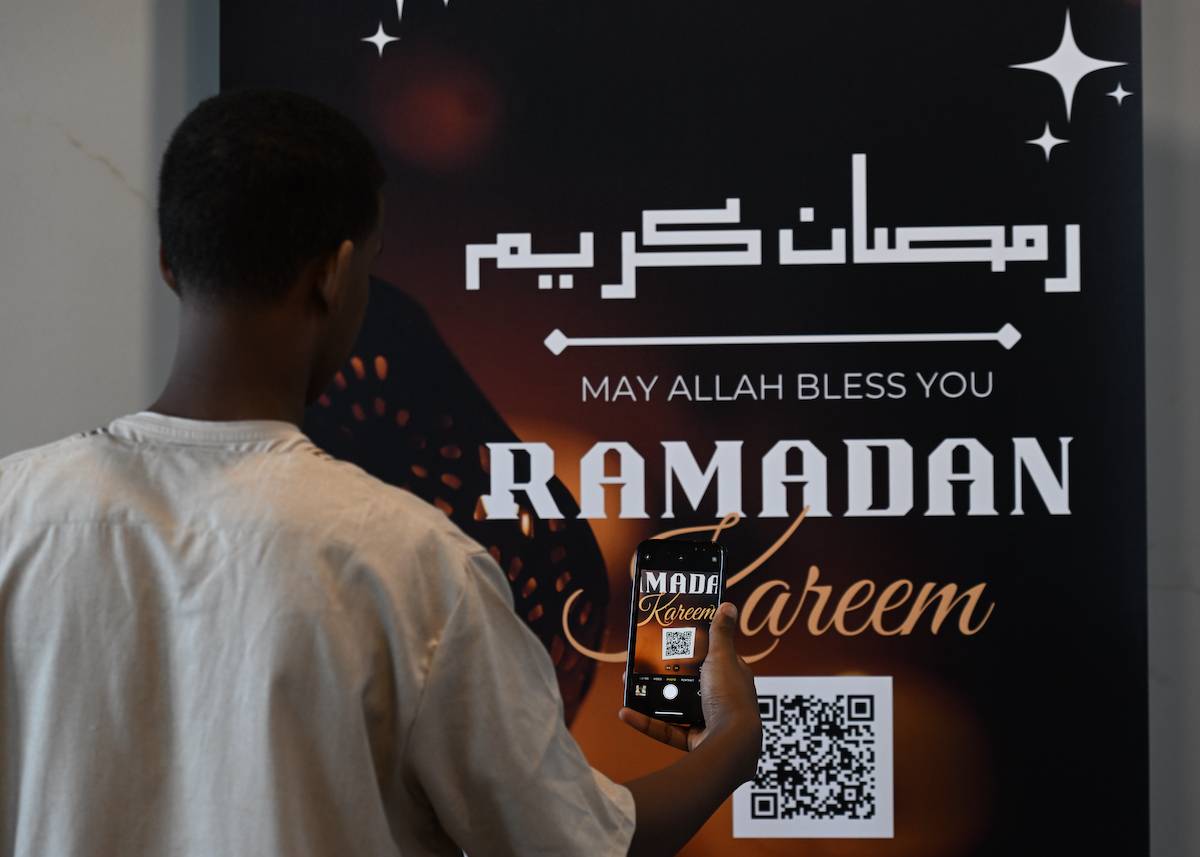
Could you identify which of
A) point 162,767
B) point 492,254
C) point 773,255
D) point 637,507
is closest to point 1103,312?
point 773,255

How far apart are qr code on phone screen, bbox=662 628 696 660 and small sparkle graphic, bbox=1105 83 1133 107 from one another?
3.60 ft

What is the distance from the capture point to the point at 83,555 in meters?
0.81

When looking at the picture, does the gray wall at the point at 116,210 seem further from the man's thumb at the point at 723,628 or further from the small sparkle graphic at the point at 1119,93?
the man's thumb at the point at 723,628

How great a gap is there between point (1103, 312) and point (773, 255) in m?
0.52

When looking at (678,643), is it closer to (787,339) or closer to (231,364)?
(787,339)

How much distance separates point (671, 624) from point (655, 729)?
194mm

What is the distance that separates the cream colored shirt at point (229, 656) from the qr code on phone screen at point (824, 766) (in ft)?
4.11

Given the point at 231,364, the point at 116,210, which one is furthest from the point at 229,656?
the point at 116,210

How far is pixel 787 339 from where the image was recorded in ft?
6.68

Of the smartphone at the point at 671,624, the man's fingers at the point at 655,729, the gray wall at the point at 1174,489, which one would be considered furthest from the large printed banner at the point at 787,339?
the man's fingers at the point at 655,729

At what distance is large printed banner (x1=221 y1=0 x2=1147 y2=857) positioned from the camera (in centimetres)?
201

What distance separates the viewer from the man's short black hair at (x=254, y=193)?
0.83 metres

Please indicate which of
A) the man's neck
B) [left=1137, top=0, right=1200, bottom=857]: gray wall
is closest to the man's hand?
the man's neck

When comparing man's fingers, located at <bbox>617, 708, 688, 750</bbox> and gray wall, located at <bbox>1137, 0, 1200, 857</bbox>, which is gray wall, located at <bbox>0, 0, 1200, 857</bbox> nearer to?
gray wall, located at <bbox>1137, 0, 1200, 857</bbox>
